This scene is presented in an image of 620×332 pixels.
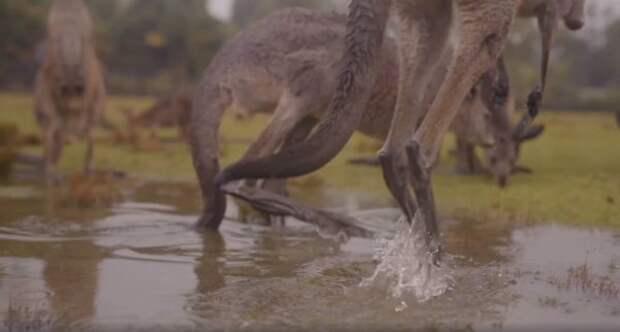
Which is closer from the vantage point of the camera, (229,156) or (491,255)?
(491,255)

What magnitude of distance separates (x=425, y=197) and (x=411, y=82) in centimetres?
58

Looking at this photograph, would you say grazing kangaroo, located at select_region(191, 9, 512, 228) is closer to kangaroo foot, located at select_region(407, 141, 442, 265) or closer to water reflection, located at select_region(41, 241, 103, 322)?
water reflection, located at select_region(41, 241, 103, 322)

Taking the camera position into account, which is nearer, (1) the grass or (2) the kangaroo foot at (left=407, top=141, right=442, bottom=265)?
(2) the kangaroo foot at (left=407, top=141, right=442, bottom=265)

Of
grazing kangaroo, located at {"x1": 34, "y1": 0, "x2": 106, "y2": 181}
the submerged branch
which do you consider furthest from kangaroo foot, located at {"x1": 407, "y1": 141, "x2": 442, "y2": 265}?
grazing kangaroo, located at {"x1": 34, "y1": 0, "x2": 106, "y2": 181}

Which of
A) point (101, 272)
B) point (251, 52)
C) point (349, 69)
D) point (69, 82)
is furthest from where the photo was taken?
point (69, 82)

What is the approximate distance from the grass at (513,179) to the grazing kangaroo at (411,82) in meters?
2.28

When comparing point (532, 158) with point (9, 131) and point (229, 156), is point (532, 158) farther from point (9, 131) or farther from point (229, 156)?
point (9, 131)

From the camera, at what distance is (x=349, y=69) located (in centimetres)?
426

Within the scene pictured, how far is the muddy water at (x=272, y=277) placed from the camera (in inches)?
145

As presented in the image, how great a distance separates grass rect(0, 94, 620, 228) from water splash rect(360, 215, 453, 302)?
92.4 inches

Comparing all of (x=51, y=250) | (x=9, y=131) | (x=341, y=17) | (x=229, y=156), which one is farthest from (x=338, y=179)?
(x=51, y=250)

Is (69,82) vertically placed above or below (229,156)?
above

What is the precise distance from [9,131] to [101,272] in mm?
7685

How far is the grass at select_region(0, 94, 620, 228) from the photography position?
7363 millimetres
